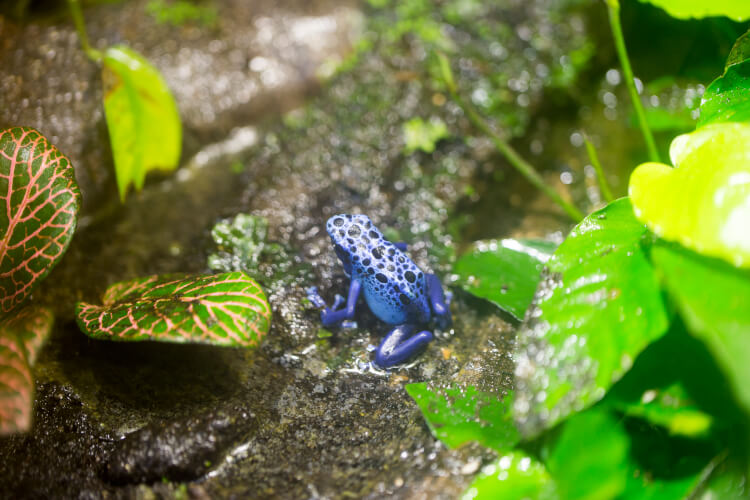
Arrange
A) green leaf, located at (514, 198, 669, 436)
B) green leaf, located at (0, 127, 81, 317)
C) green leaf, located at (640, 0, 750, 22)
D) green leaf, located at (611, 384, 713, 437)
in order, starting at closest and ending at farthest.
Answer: green leaf, located at (514, 198, 669, 436) → green leaf, located at (611, 384, 713, 437) → green leaf, located at (0, 127, 81, 317) → green leaf, located at (640, 0, 750, 22)

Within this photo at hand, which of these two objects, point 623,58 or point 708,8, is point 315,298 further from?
point 708,8

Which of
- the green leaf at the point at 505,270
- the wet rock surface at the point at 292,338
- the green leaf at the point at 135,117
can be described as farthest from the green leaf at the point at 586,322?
the green leaf at the point at 135,117

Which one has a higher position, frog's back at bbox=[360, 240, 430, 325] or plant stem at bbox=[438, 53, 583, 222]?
plant stem at bbox=[438, 53, 583, 222]

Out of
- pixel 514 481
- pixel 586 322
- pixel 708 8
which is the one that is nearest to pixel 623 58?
pixel 708 8

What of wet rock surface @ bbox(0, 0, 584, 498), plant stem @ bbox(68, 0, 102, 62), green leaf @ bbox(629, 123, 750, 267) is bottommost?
wet rock surface @ bbox(0, 0, 584, 498)

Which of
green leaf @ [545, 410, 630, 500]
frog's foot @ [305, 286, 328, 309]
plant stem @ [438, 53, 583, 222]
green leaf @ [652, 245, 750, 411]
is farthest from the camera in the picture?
plant stem @ [438, 53, 583, 222]

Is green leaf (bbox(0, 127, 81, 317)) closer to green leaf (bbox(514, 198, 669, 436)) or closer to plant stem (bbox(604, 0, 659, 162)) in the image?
green leaf (bbox(514, 198, 669, 436))

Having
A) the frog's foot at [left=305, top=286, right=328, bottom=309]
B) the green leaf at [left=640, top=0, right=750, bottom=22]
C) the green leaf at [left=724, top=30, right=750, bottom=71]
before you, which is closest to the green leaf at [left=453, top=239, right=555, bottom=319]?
the frog's foot at [left=305, top=286, right=328, bottom=309]

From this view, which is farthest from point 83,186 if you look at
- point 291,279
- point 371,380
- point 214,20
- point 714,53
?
point 714,53
